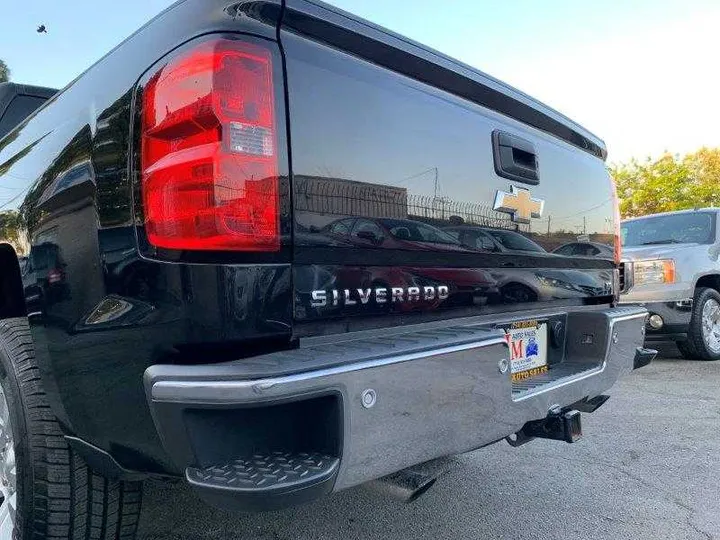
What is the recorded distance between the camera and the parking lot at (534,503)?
2535 millimetres

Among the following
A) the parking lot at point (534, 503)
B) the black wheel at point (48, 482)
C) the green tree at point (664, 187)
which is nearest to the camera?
the black wheel at point (48, 482)

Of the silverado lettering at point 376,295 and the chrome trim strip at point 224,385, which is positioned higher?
the silverado lettering at point 376,295

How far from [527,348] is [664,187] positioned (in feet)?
80.3

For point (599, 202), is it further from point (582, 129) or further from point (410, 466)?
point (410, 466)

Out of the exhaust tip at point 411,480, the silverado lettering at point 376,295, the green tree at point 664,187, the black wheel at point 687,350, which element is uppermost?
the green tree at point 664,187

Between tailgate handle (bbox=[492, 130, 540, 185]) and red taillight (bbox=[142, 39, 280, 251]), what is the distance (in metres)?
1.05

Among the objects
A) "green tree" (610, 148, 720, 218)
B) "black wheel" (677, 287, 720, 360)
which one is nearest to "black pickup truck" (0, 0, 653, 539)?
"black wheel" (677, 287, 720, 360)

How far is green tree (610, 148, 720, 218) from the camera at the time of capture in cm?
2400

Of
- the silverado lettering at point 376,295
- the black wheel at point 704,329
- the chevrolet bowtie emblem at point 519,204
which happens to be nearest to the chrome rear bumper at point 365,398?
the silverado lettering at point 376,295

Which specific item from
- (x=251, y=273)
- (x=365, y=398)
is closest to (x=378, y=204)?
(x=251, y=273)

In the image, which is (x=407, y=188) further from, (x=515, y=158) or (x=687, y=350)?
(x=687, y=350)

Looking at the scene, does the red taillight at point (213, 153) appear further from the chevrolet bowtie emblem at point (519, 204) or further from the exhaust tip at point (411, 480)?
the chevrolet bowtie emblem at point (519, 204)

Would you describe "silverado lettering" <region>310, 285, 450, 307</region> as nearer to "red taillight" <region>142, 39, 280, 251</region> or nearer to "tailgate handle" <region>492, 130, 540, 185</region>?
"red taillight" <region>142, 39, 280, 251</region>

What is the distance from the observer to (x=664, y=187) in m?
23.9
